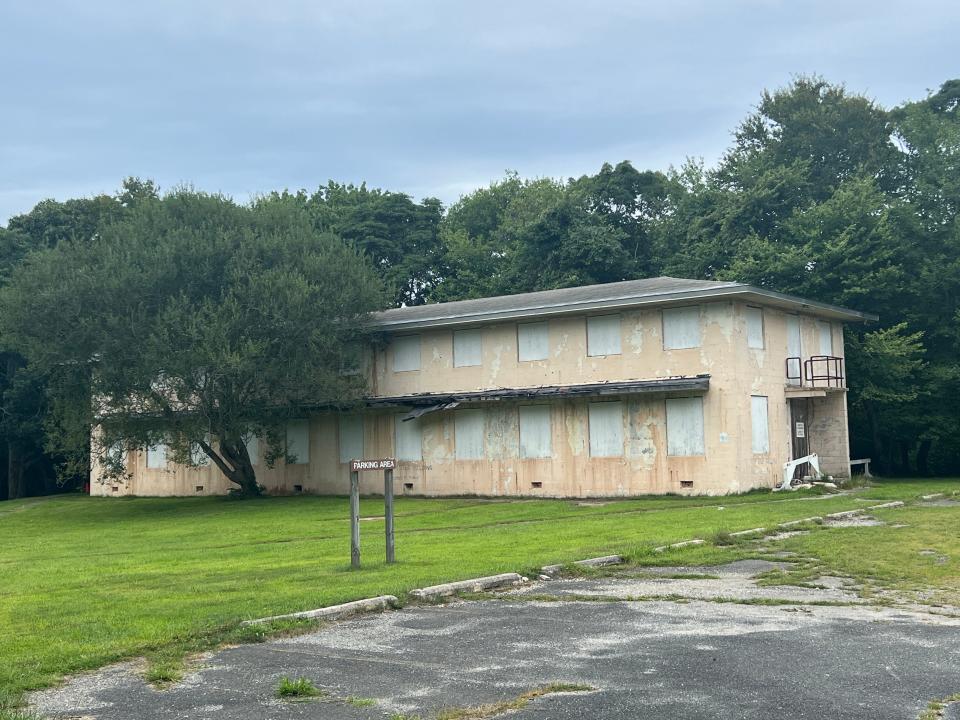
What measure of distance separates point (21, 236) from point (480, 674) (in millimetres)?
48652

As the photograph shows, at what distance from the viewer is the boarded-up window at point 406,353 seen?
37562mm

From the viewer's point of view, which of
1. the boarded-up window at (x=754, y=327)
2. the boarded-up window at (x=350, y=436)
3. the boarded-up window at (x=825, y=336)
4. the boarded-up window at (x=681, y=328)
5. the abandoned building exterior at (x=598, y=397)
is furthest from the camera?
the boarded-up window at (x=350, y=436)

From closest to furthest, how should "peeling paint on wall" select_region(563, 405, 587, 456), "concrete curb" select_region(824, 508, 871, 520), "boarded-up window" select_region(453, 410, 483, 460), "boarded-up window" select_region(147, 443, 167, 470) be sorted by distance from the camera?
1. "concrete curb" select_region(824, 508, 871, 520)
2. "peeling paint on wall" select_region(563, 405, 587, 456)
3. "boarded-up window" select_region(453, 410, 483, 460)
4. "boarded-up window" select_region(147, 443, 167, 470)

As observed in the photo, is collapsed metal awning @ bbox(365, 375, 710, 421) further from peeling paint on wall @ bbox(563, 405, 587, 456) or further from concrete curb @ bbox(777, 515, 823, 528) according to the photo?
concrete curb @ bbox(777, 515, 823, 528)

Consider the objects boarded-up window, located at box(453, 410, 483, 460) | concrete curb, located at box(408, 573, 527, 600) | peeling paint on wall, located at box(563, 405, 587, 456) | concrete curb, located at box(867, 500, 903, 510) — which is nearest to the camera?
concrete curb, located at box(408, 573, 527, 600)

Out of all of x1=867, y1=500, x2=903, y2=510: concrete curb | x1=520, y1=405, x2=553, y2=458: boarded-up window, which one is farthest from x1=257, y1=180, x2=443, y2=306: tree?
x1=867, y1=500, x2=903, y2=510: concrete curb

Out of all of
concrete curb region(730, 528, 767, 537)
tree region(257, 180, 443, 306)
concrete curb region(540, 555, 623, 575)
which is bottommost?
concrete curb region(540, 555, 623, 575)

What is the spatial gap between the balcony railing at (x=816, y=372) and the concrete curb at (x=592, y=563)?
20.2 metres

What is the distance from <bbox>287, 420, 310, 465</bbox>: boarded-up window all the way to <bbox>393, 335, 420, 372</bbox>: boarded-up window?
4504 millimetres

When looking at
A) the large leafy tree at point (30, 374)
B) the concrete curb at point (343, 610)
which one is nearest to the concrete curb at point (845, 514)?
the concrete curb at point (343, 610)

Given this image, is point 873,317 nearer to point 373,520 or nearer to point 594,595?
point 373,520

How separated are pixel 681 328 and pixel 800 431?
6343 mm

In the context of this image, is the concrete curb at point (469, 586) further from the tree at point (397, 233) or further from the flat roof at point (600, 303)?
the tree at point (397, 233)

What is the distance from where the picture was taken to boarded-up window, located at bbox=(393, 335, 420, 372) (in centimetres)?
3756
